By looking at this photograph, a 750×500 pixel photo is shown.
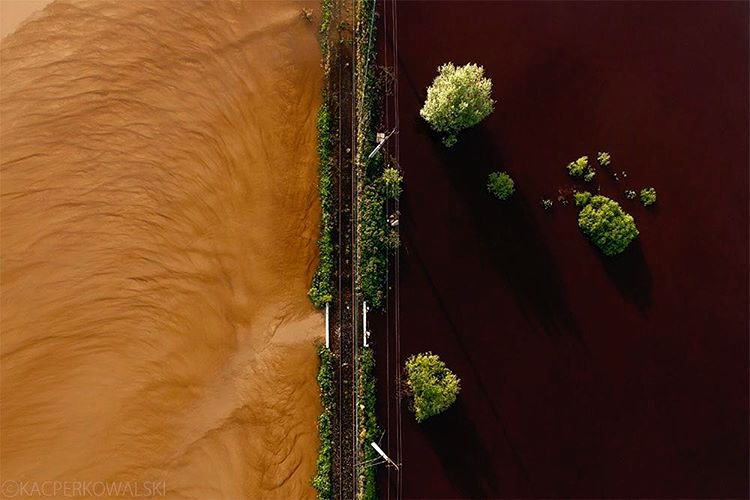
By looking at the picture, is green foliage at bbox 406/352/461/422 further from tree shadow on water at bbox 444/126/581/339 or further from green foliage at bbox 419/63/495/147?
green foliage at bbox 419/63/495/147

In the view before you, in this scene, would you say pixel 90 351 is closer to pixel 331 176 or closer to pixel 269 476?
pixel 269 476

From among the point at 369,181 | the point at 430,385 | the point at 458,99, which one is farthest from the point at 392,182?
the point at 430,385

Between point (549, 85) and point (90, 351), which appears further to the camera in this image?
point (549, 85)

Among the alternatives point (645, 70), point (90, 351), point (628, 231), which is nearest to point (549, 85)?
point (645, 70)

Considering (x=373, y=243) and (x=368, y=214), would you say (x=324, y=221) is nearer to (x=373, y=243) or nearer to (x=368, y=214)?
(x=368, y=214)

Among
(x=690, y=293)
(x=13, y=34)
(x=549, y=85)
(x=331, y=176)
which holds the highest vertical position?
(x=13, y=34)

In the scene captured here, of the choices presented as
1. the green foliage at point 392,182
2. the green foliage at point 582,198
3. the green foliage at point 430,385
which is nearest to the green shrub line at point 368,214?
the green foliage at point 392,182

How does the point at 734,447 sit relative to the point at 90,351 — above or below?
below

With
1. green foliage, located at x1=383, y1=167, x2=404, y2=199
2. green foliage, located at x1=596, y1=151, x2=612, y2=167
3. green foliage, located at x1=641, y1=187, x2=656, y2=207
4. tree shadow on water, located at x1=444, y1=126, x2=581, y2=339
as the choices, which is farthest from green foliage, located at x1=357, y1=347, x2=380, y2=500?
green foliage, located at x1=641, y1=187, x2=656, y2=207
